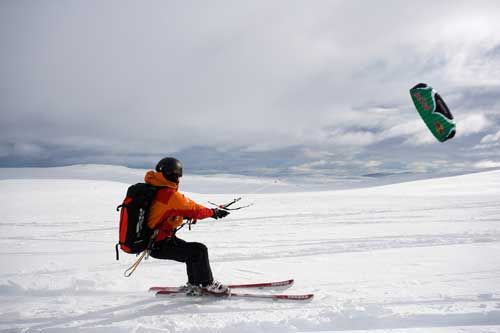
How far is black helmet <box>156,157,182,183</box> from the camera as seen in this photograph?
13.3 feet

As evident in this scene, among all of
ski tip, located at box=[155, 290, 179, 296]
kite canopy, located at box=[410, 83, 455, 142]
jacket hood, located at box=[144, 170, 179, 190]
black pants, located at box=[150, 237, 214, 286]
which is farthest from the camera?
kite canopy, located at box=[410, 83, 455, 142]

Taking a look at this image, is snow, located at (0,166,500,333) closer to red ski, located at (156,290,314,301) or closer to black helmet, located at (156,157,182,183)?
red ski, located at (156,290,314,301)

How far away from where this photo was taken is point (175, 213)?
390cm

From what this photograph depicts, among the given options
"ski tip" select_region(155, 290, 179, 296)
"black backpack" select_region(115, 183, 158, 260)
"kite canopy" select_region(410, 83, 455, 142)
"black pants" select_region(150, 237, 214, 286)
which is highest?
"kite canopy" select_region(410, 83, 455, 142)

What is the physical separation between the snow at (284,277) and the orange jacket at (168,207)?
1117 mm

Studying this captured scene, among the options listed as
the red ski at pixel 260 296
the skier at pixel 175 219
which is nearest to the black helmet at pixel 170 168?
the skier at pixel 175 219

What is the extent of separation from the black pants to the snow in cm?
31

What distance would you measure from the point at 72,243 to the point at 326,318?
747cm

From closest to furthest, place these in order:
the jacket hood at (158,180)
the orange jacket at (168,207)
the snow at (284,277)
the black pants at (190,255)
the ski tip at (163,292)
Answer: the snow at (284,277), the orange jacket at (168,207), the jacket hood at (158,180), the black pants at (190,255), the ski tip at (163,292)

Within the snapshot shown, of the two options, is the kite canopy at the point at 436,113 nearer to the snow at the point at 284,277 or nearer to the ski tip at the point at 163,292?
the snow at the point at 284,277

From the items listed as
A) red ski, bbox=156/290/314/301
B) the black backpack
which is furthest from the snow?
the black backpack

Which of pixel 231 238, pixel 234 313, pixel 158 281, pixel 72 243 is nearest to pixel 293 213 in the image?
pixel 231 238

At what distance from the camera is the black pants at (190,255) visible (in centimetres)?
430

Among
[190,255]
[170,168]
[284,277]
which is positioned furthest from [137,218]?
[284,277]
